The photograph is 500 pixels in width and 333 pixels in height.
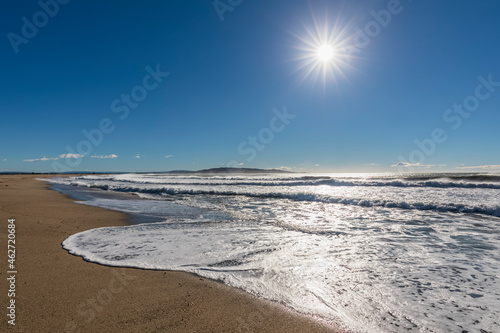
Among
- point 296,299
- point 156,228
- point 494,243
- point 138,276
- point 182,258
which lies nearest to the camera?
point 296,299

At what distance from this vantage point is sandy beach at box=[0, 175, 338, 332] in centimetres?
268

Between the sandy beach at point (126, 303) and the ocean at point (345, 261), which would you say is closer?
the sandy beach at point (126, 303)

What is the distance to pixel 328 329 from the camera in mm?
2695

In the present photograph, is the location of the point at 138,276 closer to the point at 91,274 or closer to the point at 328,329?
the point at 91,274

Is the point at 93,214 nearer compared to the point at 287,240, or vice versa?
the point at 287,240

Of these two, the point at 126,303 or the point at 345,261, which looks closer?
the point at 126,303

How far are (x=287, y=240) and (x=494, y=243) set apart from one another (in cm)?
487

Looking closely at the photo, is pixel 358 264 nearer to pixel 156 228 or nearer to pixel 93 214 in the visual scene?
pixel 156 228

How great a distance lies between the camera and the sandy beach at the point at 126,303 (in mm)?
2682

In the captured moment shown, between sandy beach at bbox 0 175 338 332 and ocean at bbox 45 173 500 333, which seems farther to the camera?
ocean at bbox 45 173 500 333

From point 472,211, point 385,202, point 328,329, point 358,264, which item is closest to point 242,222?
point 358,264

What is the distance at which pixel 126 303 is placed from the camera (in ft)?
10.2

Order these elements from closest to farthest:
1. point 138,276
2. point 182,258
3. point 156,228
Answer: point 138,276 < point 182,258 < point 156,228

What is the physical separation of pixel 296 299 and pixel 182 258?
97.4 inches
